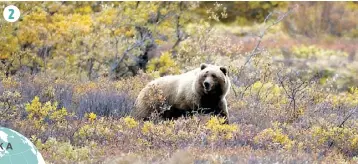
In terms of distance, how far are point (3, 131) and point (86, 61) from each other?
34.5 ft

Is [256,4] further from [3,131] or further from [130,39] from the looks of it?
[3,131]

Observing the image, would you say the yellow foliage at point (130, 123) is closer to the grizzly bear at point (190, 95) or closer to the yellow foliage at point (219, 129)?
the yellow foliage at point (219, 129)

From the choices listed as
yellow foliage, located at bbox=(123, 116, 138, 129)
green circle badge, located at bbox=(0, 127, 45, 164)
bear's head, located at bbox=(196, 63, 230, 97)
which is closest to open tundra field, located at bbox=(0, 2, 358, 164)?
yellow foliage, located at bbox=(123, 116, 138, 129)

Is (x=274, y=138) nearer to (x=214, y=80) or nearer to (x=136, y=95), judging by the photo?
(x=214, y=80)

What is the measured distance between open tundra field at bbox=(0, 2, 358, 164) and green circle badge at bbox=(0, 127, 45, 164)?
68cm

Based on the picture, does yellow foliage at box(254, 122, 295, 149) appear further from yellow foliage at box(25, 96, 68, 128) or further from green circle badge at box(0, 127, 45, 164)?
green circle badge at box(0, 127, 45, 164)

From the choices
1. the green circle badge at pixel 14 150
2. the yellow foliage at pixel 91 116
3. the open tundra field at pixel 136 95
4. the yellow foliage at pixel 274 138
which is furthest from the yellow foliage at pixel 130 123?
the green circle badge at pixel 14 150

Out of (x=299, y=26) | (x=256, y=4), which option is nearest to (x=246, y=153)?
(x=299, y=26)

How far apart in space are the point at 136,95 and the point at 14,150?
17.7 feet

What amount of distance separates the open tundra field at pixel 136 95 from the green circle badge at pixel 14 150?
2.23 ft

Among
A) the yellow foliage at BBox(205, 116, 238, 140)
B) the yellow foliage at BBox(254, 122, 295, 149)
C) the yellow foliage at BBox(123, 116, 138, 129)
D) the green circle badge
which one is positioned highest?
the green circle badge

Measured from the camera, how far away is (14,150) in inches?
204

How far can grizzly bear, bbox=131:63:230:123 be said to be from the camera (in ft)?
30.7

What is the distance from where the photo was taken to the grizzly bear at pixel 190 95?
9.36 meters
